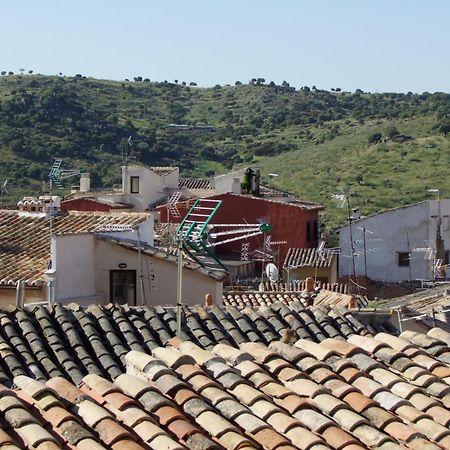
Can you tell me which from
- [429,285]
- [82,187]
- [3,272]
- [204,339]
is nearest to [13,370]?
[204,339]

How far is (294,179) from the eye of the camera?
220ft

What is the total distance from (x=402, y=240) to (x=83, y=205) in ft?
36.7

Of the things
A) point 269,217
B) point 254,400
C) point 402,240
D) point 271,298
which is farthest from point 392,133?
point 254,400

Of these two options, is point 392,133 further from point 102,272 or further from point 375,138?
point 102,272

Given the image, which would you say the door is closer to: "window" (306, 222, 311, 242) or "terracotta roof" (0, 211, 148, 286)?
"terracotta roof" (0, 211, 148, 286)

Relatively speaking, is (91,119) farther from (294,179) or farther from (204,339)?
(204,339)

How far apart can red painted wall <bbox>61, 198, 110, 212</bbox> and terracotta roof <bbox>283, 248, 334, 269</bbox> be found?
719 cm

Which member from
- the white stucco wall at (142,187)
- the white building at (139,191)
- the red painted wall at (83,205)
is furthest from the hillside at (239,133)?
the red painted wall at (83,205)

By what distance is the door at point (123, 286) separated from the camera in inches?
788

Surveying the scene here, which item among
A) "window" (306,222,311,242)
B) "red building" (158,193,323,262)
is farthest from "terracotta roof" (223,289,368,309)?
"window" (306,222,311,242)

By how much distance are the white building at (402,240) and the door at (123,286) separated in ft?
68.5

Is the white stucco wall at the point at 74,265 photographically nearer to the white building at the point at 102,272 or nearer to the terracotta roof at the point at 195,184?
the white building at the point at 102,272

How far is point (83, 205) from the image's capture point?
147ft

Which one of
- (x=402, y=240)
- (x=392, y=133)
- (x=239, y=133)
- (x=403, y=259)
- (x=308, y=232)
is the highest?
(x=239, y=133)
